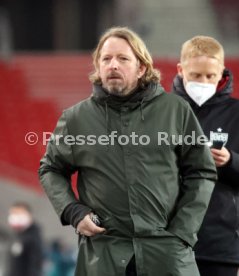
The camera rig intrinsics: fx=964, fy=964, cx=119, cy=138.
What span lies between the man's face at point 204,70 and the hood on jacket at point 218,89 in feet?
0.18

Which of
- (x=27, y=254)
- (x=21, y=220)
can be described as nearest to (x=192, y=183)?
(x=27, y=254)

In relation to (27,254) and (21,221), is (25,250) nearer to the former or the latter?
(27,254)

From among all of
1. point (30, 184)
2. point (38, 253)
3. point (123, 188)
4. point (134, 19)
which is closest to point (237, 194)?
point (123, 188)

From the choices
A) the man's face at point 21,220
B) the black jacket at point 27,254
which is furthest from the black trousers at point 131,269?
the man's face at point 21,220

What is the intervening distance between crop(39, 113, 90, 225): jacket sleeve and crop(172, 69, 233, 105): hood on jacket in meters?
0.72

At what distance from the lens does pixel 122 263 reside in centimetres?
394

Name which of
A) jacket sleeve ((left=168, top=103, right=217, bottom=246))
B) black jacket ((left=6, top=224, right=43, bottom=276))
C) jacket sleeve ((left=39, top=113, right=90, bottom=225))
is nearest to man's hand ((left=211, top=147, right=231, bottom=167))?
jacket sleeve ((left=168, top=103, right=217, bottom=246))

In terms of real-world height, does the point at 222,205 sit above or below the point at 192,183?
below

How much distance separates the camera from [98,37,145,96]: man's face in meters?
4.04

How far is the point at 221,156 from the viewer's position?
4.37m

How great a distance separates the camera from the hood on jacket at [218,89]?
4.61m

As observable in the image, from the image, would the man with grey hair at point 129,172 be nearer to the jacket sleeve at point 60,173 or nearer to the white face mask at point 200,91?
the jacket sleeve at point 60,173

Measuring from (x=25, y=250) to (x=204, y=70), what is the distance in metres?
6.56

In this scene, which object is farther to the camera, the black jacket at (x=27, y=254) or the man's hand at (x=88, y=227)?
the black jacket at (x=27, y=254)
